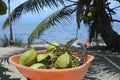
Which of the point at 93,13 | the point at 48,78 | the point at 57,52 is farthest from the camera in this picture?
the point at 93,13

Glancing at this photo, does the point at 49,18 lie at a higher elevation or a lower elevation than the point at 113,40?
higher

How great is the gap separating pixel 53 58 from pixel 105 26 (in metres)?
8.57

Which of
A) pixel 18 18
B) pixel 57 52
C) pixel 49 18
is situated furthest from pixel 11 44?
pixel 57 52

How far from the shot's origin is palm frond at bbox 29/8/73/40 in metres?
10.9

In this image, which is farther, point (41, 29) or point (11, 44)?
point (11, 44)

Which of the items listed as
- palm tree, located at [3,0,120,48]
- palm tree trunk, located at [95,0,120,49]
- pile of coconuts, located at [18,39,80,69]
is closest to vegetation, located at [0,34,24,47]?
palm tree, located at [3,0,120,48]

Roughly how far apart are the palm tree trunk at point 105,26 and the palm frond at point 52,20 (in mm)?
984

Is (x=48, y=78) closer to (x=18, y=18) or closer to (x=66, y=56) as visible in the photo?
(x=66, y=56)

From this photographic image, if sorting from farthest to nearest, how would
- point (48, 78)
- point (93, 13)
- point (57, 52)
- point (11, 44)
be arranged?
point (11, 44) → point (93, 13) → point (57, 52) → point (48, 78)

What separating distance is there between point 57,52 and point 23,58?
25 cm

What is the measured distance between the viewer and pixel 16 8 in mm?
11320

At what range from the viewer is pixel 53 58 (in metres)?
2.35

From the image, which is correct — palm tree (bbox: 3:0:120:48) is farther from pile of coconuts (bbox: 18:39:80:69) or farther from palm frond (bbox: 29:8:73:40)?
pile of coconuts (bbox: 18:39:80:69)

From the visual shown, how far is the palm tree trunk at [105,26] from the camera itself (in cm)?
1050
